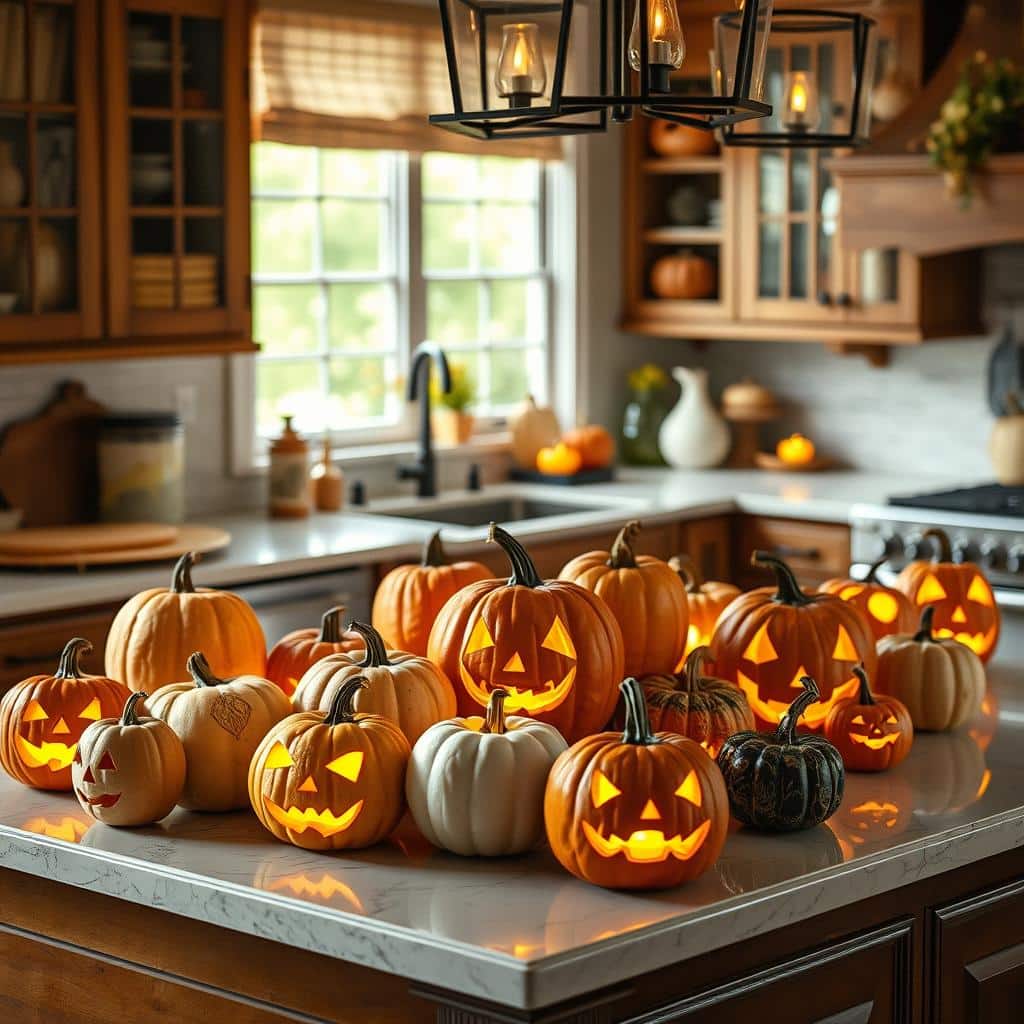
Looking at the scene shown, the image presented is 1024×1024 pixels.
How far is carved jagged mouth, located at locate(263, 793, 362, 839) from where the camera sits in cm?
192

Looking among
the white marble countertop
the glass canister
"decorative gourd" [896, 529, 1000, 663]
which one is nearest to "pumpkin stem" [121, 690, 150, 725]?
"decorative gourd" [896, 529, 1000, 663]

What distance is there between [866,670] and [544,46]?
3.07 ft

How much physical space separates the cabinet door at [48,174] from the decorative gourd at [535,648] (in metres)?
2.20

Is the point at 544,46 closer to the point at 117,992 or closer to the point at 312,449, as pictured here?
the point at 117,992

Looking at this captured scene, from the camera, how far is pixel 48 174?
13.6 feet

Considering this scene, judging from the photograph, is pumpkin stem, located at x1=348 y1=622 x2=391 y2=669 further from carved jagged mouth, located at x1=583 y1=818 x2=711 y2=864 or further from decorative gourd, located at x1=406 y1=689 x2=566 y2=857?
carved jagged mouth, located at x1=583 y1=818 x2=711 y2=864

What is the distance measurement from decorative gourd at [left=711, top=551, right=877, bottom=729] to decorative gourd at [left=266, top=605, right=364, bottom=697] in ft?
1.67

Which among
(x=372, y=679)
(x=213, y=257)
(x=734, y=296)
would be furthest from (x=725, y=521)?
(x=372, y=679)

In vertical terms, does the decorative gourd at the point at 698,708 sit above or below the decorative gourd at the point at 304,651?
below

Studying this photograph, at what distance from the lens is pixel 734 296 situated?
5.80 m

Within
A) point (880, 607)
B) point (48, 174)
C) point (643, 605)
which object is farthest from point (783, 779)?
point (48, 174)

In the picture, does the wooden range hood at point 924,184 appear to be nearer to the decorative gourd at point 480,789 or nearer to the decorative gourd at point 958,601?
the decorative gourd at point 958,601

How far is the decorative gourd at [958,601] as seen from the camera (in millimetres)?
2820

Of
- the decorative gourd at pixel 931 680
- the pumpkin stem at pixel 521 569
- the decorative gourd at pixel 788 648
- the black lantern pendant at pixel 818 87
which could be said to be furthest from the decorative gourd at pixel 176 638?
the black lantern pendant at pixel 818 87
